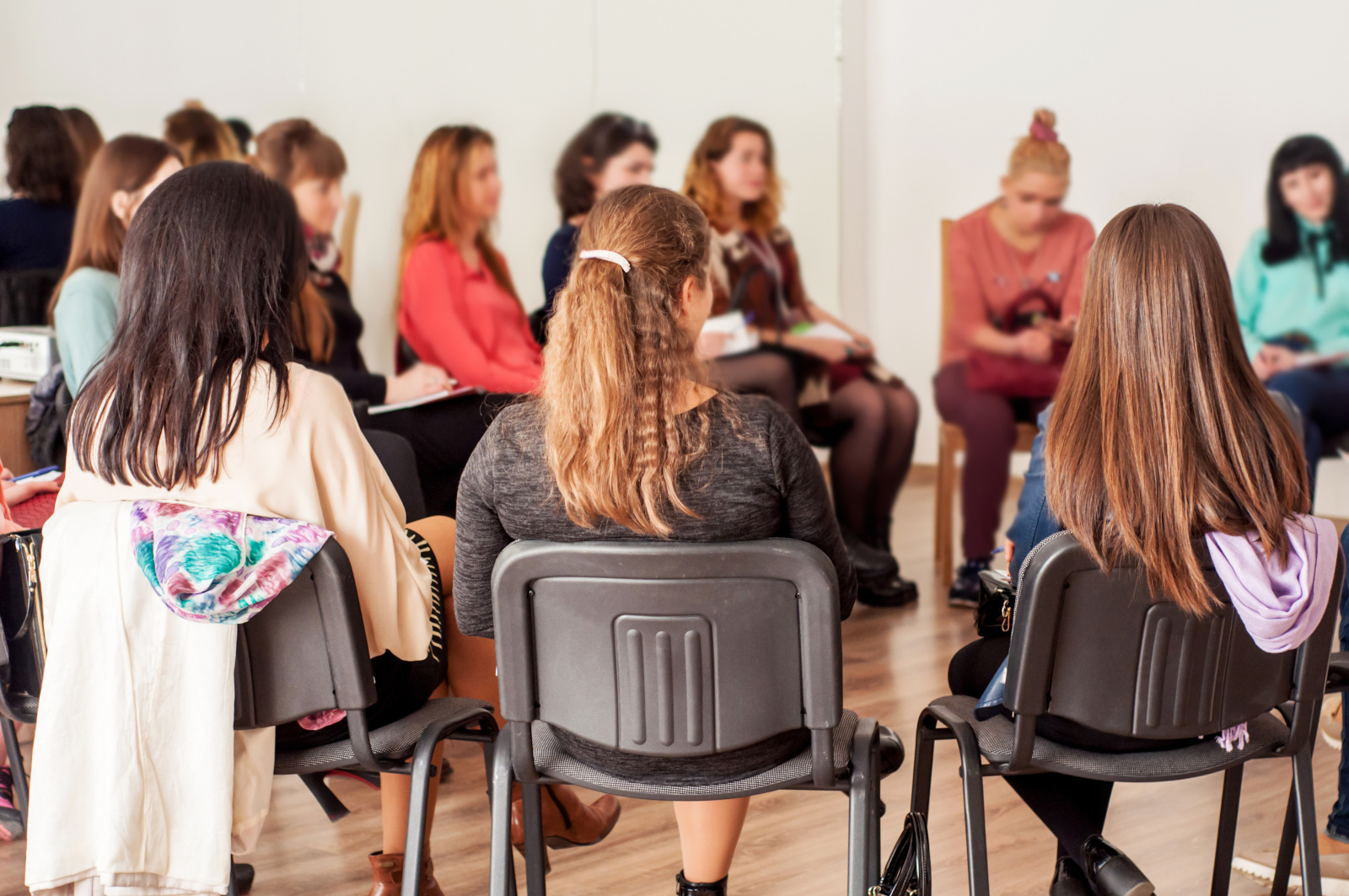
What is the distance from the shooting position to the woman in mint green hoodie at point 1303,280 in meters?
4.20

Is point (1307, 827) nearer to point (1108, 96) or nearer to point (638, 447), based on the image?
point (638, 447)

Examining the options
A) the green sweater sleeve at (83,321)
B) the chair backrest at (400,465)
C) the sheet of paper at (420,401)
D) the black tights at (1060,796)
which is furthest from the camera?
the sheet of paper at (420,401)

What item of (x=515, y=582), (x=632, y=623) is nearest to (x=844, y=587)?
(x=632, y=623)

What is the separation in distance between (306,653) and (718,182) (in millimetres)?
2959

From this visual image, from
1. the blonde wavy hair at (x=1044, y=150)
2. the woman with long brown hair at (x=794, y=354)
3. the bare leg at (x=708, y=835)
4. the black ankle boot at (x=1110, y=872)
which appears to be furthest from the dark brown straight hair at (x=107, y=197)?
the blonde wavy hair at (x=1044, y=150)

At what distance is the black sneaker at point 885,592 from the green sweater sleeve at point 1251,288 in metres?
1.36

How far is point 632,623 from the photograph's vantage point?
1479 millimetres

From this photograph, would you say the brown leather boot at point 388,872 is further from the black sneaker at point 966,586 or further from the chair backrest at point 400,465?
the black sneaker at point 966,586

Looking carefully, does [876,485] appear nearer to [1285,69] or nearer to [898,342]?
[898,342]

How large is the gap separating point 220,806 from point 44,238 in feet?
9.52

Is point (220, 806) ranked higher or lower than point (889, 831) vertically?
higher

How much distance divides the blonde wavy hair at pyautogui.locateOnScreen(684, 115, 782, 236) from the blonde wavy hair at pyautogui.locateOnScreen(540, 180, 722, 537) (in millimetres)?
2696

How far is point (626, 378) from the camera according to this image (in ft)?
5.18

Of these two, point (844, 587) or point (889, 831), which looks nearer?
point (844, 587)
